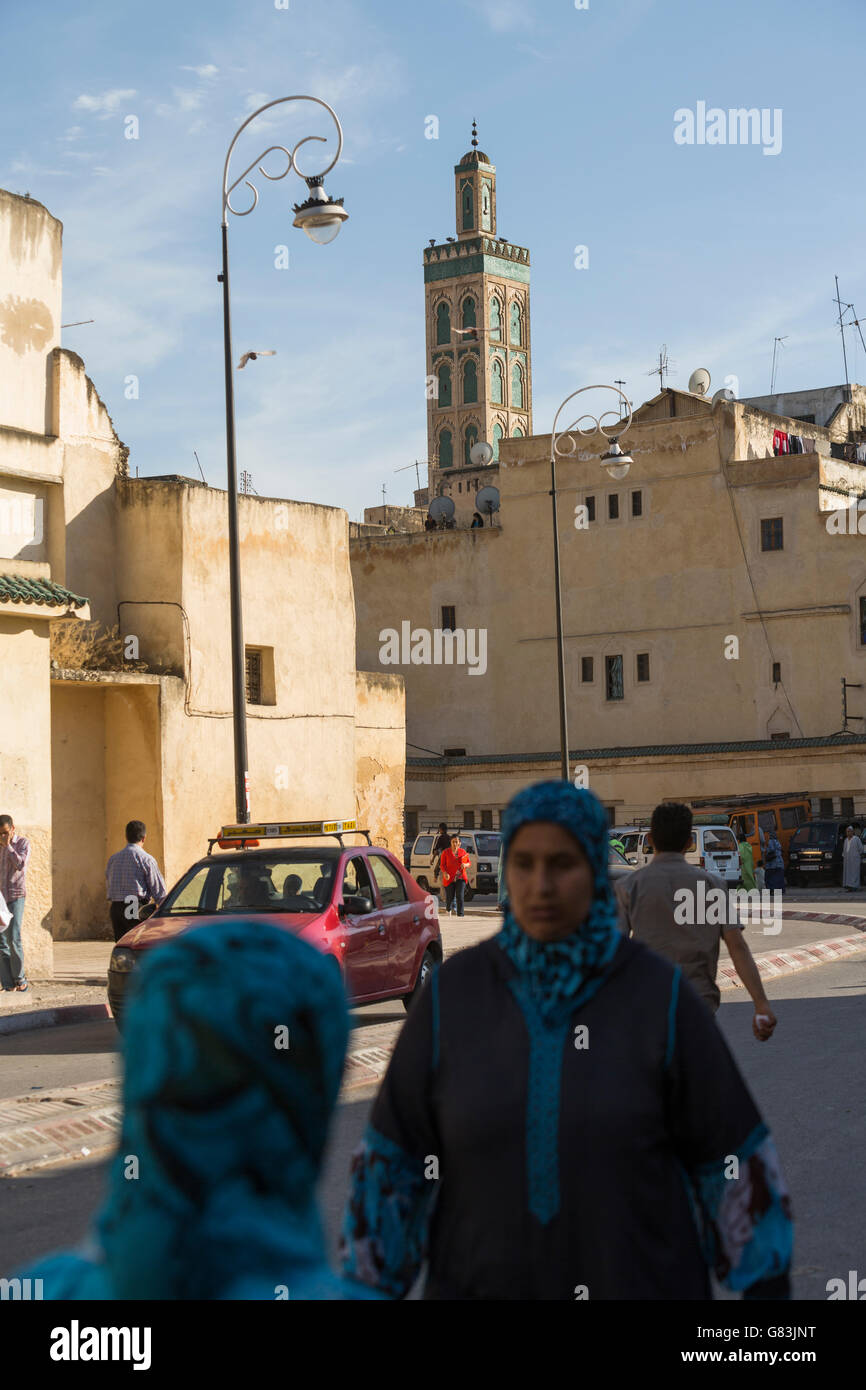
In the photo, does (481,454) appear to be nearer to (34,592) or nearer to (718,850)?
(718,850)

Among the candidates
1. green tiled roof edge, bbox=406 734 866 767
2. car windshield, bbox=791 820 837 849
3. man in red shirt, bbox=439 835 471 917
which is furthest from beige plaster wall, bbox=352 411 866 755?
man in red shirt, bbox=439 835 471 917

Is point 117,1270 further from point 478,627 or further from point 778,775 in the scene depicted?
point 478,627

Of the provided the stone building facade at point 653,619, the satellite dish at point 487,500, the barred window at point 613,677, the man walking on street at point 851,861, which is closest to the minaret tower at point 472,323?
the satellite dish at point 487,500

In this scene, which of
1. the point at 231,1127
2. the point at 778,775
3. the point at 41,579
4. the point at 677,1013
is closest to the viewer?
the point at 231,1127

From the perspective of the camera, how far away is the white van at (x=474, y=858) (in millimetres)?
40812

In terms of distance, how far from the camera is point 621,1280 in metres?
3.11

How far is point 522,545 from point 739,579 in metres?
7.69

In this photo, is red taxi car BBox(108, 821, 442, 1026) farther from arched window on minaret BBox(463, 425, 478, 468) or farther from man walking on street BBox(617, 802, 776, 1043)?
arched window on minaret BBox(463, 425, 478, 468)

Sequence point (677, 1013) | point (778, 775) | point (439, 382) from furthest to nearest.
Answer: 1. point (439, 382)
2. point (778, 775)
3. point (677, 1013)

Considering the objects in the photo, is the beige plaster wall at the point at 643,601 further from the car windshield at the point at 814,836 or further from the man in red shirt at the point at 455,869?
the man in red shirt at the point at 455,869

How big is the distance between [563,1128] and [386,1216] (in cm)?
41

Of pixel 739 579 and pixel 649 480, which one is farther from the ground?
pixel 649 480
